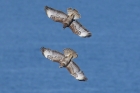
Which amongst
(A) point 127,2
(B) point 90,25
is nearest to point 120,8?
(A) point 127,2

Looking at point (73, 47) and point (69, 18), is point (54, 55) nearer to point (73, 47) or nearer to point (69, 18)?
point (69, 18)

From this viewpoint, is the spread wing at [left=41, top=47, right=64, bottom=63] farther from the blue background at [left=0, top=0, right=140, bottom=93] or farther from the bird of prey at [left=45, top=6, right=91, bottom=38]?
the blue background at [left=0, top=0, right=140, bottom=93]

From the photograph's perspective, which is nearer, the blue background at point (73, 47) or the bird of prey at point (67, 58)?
the bird of prey at point (67, 58)

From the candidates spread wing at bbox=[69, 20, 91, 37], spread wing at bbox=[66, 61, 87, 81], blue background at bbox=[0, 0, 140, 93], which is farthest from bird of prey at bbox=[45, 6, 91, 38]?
blue background at bbox=[0, 0, 140, 93]

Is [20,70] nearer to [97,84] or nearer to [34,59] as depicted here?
[34,59]

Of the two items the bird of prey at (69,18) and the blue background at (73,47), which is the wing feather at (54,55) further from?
the blue background at (73,47)

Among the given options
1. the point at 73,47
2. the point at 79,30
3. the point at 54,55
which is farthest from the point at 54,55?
the point at 73,47

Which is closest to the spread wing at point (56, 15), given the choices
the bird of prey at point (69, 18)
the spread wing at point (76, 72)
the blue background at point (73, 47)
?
the bird of prey at point (69, 18)
